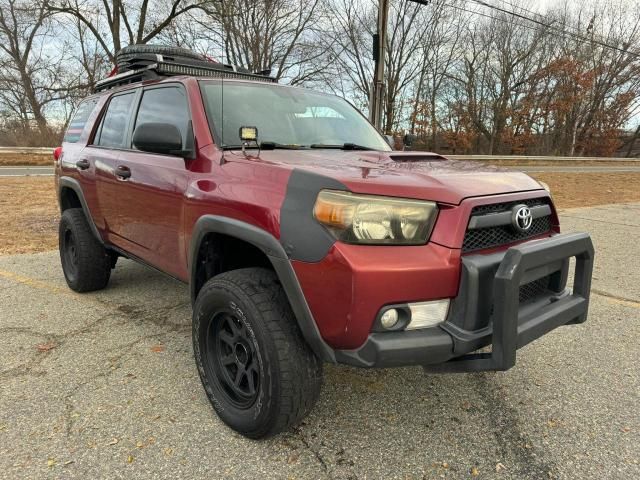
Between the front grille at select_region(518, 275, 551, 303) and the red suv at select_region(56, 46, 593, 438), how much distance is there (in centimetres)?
1

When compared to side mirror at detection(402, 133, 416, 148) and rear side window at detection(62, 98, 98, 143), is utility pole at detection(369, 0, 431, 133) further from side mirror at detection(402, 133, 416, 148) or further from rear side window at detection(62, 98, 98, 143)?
rear side window at detection(62, 98, 98, 143)

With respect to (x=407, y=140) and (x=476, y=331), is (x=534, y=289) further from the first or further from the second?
(x=407, y=140)

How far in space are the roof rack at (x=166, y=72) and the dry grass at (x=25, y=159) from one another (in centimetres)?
1590

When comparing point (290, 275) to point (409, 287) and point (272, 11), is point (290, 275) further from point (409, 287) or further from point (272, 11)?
point (272, 11)

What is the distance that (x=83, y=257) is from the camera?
4.20 metres

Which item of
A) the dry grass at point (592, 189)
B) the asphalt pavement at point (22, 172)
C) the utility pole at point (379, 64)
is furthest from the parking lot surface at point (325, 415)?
the asphalt pavement at point (22, 172)

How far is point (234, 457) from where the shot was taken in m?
2.16

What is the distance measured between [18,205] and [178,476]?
870 cm

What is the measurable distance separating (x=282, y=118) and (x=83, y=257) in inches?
91.6

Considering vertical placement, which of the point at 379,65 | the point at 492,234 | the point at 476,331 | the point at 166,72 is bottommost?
the point at 476,331

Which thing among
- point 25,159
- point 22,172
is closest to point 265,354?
point 22,172

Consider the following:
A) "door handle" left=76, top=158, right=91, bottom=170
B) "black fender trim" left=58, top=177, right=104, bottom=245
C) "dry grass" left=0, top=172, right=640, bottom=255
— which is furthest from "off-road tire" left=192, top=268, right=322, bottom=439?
"dry grass" left=0, top=172, right=640, bottom=255

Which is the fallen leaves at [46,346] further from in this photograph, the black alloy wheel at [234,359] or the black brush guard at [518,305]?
the black brush guard at [518,305]

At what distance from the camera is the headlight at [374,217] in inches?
74.0
